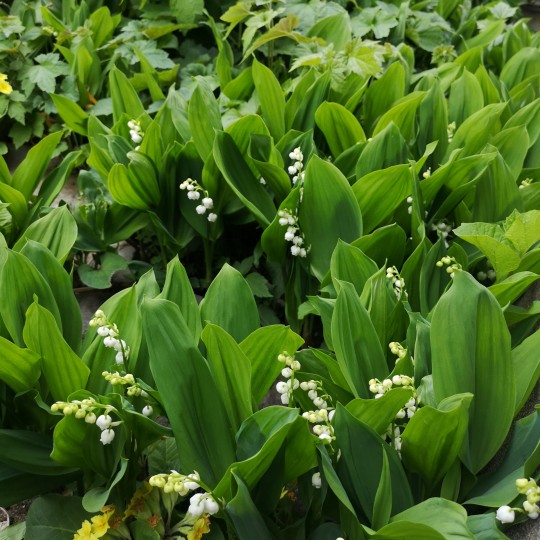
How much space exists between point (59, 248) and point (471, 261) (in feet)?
3.63

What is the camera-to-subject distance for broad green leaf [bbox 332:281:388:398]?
137 centimetres

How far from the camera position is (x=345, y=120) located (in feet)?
7.13

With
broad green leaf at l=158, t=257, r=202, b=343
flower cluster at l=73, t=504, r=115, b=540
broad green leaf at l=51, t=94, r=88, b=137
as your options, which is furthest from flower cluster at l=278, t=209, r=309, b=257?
broad green leaf at l=51, t=94, r=88, b=137

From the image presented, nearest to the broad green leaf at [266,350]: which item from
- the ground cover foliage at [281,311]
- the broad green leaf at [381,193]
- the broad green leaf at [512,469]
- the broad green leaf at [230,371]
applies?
the ground cover foliage at [281,311]

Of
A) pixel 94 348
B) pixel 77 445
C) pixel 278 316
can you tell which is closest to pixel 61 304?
pixel 94 348

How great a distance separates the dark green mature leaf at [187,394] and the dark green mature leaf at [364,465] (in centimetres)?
22

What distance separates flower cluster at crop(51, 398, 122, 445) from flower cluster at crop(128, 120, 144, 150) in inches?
41.9

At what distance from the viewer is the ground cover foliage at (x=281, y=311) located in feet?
4.15

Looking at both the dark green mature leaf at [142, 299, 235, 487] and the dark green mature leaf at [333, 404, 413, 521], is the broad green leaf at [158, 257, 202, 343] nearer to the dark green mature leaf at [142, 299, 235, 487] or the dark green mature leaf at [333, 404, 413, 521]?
the dark green mature leaf at [142, 299, 235, 487]

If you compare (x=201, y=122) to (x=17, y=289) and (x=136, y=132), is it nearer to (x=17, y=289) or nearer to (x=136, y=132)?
(x=136, y=132)

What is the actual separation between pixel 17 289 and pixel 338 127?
3.71 ft

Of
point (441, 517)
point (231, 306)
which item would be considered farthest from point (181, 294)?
point (441, 517)

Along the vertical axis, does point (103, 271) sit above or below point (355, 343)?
below

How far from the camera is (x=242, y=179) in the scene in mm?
2049
